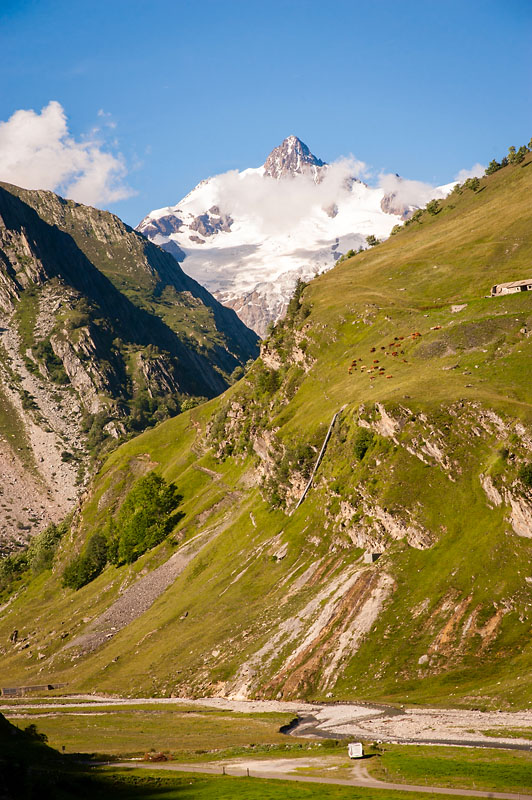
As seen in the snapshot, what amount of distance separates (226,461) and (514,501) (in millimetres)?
110000

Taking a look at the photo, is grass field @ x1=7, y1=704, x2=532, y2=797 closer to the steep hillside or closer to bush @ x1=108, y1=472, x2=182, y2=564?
the steep hillside

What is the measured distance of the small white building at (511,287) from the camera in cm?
15775

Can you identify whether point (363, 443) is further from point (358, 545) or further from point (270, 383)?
point (270, 383)

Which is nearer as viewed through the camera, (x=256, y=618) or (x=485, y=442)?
(x=485, y=442)

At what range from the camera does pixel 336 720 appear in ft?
258

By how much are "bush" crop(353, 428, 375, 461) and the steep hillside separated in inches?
8.3

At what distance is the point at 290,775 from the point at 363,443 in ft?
261

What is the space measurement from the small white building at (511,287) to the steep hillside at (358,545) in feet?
15.7

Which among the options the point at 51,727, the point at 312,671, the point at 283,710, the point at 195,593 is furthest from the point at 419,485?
the point at 51,727

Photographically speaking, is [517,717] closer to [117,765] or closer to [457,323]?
[117,765]

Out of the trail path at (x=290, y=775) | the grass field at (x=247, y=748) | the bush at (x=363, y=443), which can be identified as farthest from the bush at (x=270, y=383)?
the trail path at (x=290, y=775)

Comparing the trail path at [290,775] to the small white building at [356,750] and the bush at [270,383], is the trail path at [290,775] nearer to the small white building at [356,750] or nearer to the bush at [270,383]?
the small white building at [356,750]

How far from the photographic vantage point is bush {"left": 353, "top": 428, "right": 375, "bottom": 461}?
125375 mm

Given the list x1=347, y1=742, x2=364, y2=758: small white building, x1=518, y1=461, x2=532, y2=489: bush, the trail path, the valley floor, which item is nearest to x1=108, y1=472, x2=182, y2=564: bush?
the valley floor
